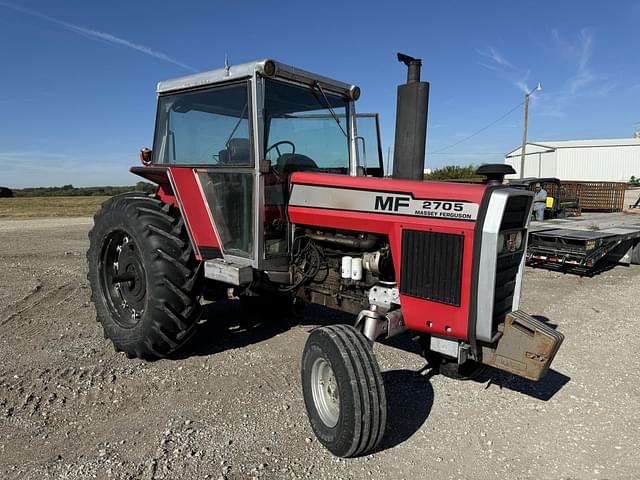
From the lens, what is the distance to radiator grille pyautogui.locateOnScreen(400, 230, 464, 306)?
9.06 ft

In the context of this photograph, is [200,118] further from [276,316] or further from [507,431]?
[507,431]

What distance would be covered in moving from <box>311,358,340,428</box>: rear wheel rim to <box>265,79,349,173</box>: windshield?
1590mm

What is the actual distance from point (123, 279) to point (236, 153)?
5.36 feet

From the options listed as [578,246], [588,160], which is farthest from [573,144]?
[578,246]

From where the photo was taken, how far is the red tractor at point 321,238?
2709mm

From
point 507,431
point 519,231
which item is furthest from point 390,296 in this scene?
point 507,431

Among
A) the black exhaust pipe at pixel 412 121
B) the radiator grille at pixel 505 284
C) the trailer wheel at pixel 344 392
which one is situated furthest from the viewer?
the black exhaust pipe at pixel 412 121

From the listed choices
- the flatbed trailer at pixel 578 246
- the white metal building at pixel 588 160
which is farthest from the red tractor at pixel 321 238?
the white metal building at pixel 588 160

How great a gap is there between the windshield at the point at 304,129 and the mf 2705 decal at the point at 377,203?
37 centimetres

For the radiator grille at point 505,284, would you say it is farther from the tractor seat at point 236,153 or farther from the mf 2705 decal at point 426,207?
the tractor seat at point 236,153

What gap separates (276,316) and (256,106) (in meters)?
2.52

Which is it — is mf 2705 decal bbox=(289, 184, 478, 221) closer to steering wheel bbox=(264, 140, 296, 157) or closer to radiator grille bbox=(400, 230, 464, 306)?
radiator grille bbox=(400, 230, 464, 306)

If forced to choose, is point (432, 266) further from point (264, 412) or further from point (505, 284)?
point (264, 412)

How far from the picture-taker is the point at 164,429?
2.97 m
